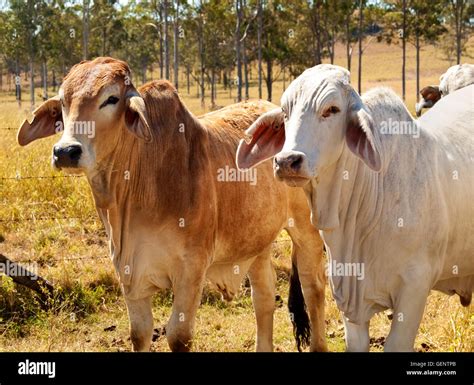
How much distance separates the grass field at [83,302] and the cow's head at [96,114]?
206 centimetres

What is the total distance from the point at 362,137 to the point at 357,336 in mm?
1167

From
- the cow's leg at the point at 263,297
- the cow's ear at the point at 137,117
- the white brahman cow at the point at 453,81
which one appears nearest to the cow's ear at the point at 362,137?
the cow's ear at the point at 137,117

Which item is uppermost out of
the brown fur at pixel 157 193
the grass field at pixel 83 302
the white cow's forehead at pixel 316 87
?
the white cow's forehead at pixel 316 87

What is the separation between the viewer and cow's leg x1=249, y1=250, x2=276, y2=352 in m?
6.08

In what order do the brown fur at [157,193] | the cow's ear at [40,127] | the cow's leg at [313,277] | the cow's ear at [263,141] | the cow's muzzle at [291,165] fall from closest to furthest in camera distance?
the cow's muzzle at [291,165] → the cow's ear at [263,141] → the brown fur at [157,193] → the cow's ear at [40,127] → the cow's leg at [313,277]

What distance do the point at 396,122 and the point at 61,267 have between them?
4495mm

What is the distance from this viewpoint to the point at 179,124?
5.05 m

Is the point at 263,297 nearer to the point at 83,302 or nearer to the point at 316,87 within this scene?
the point at 83,302

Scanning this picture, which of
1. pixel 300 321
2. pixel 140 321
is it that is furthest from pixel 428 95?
pixel 140 321

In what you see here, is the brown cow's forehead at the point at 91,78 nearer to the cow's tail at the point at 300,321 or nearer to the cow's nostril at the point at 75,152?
the cow's nostril at the point at 75,152

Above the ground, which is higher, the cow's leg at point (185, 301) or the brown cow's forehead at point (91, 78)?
the brown cow's forehead at point (91, 78)

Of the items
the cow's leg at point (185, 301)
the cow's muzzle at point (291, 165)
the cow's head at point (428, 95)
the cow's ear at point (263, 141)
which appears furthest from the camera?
the cow's head at point (428, 95)

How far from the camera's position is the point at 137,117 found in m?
4.54

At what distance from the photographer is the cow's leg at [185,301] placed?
4.82 meters
